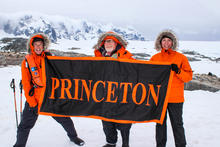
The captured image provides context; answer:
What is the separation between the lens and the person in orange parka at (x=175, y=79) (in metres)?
2.61

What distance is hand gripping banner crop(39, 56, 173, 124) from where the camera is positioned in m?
2.68

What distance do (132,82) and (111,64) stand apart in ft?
1.58

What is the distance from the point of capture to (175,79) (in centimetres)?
268

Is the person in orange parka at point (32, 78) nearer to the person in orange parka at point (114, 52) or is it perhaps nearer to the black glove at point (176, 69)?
the person in orange parka at point (114, 52)

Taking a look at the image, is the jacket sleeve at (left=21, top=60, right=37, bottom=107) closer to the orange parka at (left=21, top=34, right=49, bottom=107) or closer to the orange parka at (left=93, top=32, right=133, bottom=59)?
the orange parka at (left=21, top=34, right=49, bottom=107)

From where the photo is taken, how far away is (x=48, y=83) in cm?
280

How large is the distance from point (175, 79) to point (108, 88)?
46.0 inches

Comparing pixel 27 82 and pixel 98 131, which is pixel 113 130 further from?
pixel 27 82

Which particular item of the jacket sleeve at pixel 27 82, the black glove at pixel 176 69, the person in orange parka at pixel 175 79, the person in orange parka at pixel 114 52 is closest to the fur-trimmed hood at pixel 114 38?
the person in orange parka at pixel 114 52

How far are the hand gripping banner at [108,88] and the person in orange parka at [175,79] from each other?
141 millimetres

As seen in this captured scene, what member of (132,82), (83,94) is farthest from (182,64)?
(83,94)

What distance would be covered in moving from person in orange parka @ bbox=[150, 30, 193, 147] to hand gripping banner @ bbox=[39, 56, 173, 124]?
0.14 meters

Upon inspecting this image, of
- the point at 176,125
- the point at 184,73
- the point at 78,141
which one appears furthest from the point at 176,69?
the point at 78,141

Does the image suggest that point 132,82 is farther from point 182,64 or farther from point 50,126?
point 50,126
